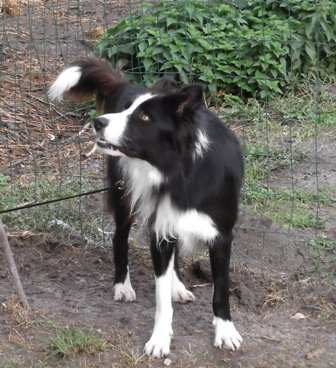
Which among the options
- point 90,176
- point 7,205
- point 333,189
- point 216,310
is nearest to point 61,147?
point 90,176

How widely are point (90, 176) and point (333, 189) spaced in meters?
1.80

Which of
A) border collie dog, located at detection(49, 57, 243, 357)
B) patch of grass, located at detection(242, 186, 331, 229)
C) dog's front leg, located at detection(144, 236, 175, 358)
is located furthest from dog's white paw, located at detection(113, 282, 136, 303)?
patch of grass, located at detection(242, 186, 331, 229)

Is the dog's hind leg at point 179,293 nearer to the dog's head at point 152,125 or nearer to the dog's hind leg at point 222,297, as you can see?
the dog's hind leg at point 222,297

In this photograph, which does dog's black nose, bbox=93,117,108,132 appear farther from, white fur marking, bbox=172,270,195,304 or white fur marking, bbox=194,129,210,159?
white fur marking, bbox=172,270,195,304

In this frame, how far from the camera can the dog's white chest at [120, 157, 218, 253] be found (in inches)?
144

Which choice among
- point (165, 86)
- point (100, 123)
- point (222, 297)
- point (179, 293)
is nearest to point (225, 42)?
point (179, 293)

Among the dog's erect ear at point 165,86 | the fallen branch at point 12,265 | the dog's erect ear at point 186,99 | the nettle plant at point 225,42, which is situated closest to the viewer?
the dog's erect ear at point 186,99

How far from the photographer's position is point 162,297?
156 inches

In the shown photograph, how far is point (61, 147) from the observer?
6605mm

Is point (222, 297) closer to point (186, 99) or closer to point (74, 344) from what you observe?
point (74, 344)

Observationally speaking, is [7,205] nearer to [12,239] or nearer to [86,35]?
[12,239]

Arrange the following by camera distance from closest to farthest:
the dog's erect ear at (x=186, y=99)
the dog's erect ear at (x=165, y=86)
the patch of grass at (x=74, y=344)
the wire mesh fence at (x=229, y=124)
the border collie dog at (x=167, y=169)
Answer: the dog's erect ear at (x=186, y=99) → the border collie dog at (x=167, y=169) → the dog's erect ear at (x=165, y=86) → the patch of grass at (x=74, y=344) → the wire mesh fence at (x=229, y=124)

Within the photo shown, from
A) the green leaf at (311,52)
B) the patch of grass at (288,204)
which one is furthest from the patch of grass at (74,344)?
A: the green leaf at (311,52)

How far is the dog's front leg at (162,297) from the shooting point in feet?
12.9
